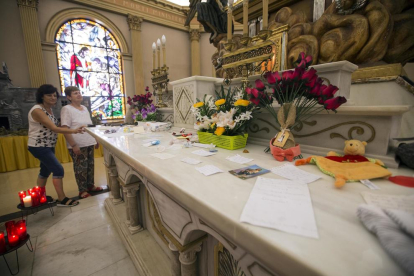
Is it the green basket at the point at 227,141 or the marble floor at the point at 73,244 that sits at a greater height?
the green basket at the point at 227,141

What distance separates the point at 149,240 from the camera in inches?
68.9

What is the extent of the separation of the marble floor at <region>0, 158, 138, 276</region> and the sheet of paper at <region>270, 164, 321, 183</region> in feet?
5.23

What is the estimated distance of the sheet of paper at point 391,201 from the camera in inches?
18.2

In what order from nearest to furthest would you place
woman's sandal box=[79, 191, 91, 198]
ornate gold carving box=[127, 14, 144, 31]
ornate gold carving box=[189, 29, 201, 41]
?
woman's sandal box=[79, 191, 91, 198], ornate gold carving box=[127, 14, 144, 31], ornate gold carving box=[189, 29, 201, 41]

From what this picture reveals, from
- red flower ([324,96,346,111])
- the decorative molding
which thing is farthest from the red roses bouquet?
the decorative molding

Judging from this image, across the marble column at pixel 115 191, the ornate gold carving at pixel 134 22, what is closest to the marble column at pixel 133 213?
the marble column at pixel 115 191

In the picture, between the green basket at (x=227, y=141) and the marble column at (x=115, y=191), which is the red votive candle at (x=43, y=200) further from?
the green basket at (x=227, y=141)

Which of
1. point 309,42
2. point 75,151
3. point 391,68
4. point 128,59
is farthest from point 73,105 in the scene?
point 128,59

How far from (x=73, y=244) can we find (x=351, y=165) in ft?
8.21

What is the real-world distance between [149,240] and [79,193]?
74.7 inches

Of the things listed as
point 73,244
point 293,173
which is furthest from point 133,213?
point 293,173

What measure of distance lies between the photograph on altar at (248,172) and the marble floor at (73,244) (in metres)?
1.50

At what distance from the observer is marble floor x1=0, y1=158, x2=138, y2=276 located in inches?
62.5

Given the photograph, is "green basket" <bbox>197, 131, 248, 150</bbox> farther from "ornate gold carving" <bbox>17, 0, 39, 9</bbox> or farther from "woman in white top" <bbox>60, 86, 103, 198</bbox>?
"ornate gold carving" <bbox>17, 0, 39, 9</bbox>
